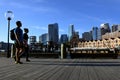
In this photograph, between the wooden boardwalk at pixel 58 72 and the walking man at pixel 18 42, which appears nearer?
the wooden boardwalk at pixel 58 72

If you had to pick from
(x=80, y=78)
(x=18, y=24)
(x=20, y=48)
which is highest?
(x=18, y=24)

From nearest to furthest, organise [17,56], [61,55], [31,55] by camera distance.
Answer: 1. [17,56]
2. [61,55]
3. [31,55]

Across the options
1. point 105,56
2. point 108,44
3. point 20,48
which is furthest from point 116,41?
point 20,48

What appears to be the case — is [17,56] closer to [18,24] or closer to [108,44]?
[18,24]

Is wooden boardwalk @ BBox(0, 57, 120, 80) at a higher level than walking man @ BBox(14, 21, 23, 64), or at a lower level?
lower

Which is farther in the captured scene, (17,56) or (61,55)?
(61,55)

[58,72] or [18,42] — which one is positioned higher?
[18,42]

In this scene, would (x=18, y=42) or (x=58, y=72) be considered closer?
(x=58, y=72)

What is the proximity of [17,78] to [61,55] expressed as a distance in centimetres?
1851

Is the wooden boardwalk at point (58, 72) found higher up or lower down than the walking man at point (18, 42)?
lower down

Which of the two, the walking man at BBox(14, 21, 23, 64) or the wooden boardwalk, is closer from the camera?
the wooden boardwalk

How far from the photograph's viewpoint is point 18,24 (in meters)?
16.0

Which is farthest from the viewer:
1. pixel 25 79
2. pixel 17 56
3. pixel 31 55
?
pixel 31 55

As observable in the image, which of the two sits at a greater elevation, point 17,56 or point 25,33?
point 25,33
